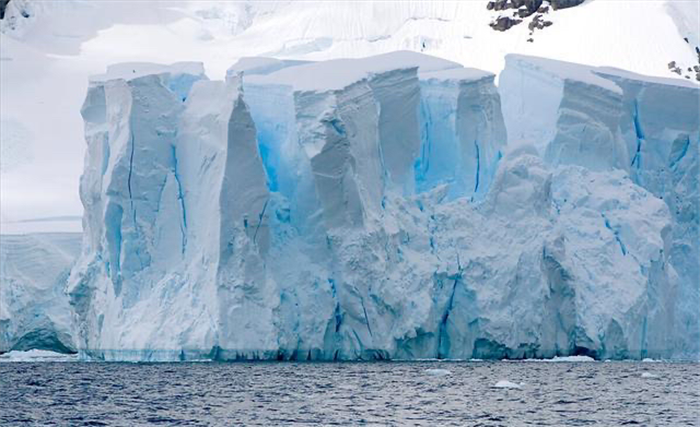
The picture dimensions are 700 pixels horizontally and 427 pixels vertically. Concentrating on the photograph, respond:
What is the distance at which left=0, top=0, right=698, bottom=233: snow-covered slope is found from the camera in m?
45.0

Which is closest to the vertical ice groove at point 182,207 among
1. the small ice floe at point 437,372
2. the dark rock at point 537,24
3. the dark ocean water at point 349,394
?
the dark ocean water at point 349,394

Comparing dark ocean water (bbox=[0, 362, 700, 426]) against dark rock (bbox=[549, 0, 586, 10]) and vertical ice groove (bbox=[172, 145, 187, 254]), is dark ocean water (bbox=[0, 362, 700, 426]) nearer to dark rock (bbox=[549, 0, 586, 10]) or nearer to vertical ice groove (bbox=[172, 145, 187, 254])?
vertical ice groove (bbox=[172, 145, 187, 254])

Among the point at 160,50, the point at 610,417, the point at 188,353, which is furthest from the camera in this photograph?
the point at 160,50

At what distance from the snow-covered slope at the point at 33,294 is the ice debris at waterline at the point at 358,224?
7.89 feet

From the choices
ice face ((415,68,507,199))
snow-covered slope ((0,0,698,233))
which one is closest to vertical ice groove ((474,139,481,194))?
ice face ((415,68,507,199))

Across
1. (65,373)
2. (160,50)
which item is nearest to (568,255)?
(65,373)

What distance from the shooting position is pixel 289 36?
4788cm

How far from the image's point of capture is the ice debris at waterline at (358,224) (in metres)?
22.1

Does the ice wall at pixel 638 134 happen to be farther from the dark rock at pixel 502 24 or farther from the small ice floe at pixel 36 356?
the dark rock at pixel 502 24

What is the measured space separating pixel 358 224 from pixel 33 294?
6912 millimetres

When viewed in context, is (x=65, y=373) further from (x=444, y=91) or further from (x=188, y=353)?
(x=444, y=91)

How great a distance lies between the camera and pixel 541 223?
77.6 ft

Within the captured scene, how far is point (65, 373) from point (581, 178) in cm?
931

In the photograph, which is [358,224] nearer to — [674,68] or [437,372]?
[437,372]
